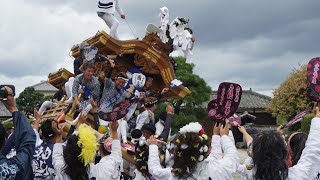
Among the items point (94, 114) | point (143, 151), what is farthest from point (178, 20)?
point (143, 151)

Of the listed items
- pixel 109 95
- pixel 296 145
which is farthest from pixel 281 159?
pixel 109 95

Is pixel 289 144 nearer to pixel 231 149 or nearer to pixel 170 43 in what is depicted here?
pixel 231 149

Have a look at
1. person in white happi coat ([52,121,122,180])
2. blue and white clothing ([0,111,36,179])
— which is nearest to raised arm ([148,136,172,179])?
person in white happi coat ([52,121,122,180])

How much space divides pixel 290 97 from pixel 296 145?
A: 2079 cm

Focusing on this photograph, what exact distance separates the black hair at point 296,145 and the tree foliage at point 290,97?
64.6ft

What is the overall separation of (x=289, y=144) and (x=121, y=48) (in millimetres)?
5182

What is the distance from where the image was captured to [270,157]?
3.27m

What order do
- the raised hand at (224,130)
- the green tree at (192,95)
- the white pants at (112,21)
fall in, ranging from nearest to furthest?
the raised hand at (224,130)
the white pants at (112,21)
the green tree at (192,95)

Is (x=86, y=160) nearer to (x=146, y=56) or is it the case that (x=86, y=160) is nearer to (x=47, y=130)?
(x=47, y=130)

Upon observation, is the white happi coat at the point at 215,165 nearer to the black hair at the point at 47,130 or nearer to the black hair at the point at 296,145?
the black hair at the point at 296,145

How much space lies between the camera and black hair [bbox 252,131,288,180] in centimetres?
323

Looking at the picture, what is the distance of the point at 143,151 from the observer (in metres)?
4.77

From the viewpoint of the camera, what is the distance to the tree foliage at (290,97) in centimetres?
2341

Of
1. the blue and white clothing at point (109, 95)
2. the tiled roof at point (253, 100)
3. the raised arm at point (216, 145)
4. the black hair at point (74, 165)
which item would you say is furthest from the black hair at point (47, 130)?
the tiled roof at point (253, 100)
